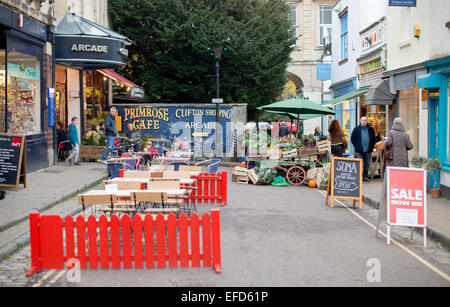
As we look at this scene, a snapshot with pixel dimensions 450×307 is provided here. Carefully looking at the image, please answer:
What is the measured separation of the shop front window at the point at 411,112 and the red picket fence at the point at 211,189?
703cm

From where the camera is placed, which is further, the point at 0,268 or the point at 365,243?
the point at 365,243

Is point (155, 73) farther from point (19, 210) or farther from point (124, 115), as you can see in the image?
point (19, 210)

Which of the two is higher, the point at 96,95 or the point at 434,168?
the point at 96,95

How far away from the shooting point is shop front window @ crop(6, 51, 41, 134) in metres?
14.9

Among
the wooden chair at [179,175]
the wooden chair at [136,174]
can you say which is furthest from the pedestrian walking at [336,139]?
the wooden chair at [136,174]

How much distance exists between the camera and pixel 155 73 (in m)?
27.2

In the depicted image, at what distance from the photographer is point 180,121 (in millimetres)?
25094

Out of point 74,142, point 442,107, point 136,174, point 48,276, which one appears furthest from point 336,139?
point 48,276

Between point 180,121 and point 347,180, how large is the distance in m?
14.3

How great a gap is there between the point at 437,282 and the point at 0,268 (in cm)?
515

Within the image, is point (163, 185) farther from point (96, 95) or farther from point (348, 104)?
point (348, 104)

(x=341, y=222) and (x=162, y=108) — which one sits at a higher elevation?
(x=162, y=108)
